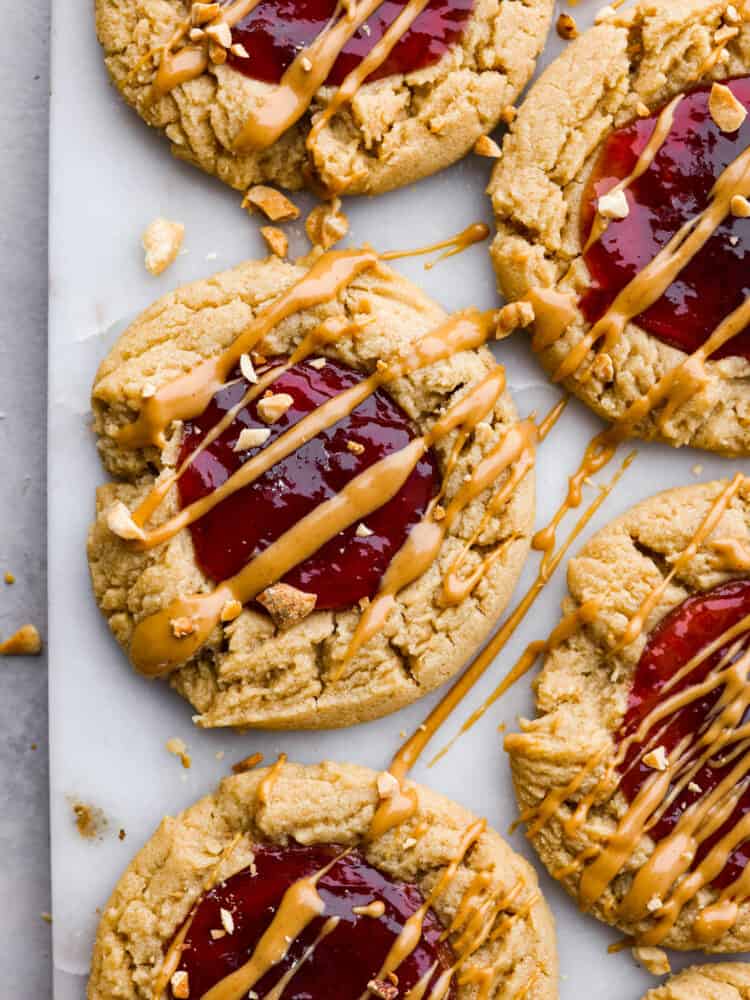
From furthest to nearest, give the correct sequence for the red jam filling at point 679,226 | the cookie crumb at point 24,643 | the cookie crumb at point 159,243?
the cookie crumb at point 24,643
the cookie crumb at point 159,243
the red jam filling at point 679,226

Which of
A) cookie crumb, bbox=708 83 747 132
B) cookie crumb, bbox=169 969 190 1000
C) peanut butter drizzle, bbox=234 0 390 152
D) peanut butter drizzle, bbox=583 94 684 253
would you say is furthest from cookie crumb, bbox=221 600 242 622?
cookie crumb, bbox=708 83 747 132

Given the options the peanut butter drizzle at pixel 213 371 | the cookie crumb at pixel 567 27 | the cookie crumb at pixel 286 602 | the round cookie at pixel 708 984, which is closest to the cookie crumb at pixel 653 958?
the round cookie at pixel 708 984

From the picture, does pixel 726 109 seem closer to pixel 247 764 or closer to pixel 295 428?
pixel 295 428

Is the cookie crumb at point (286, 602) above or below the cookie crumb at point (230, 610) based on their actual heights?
above

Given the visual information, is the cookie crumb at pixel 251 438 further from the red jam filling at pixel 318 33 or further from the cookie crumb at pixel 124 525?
the red jam filling at pixel 318 33

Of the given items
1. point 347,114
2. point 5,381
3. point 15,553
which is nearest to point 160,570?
point 15,553

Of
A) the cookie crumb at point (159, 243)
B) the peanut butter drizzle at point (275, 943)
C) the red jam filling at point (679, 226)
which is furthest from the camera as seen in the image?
the cookie crumb at point (159, 243)

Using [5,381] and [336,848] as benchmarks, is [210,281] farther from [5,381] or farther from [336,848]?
[336,848]
